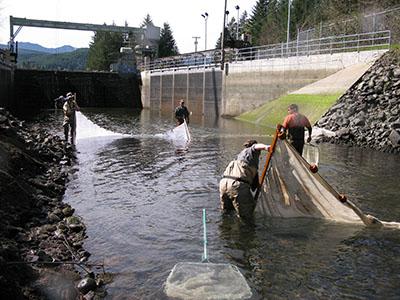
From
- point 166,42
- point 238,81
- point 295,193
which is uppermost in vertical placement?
point 166,42

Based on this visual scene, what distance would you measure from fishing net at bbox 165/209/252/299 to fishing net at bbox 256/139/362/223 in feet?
9.74

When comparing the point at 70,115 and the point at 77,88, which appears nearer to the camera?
the point at 70,115

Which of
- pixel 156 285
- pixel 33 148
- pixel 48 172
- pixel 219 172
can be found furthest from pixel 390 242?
pixel 33 148

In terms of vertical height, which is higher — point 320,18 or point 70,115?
point 320,18

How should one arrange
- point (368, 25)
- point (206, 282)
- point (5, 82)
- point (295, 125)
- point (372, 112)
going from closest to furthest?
point (206, 282) < point (295, 125) < point (372, 112) < point (368, 25) < point (5, 82)

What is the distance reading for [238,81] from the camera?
44.9 metres

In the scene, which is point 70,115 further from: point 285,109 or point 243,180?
point 285,109

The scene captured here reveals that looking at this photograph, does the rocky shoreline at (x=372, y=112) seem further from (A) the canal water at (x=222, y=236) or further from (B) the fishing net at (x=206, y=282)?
(B) the fishing net at (x=206, y=282)

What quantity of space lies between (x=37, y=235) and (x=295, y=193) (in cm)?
507

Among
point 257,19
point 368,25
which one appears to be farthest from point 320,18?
point 368,25

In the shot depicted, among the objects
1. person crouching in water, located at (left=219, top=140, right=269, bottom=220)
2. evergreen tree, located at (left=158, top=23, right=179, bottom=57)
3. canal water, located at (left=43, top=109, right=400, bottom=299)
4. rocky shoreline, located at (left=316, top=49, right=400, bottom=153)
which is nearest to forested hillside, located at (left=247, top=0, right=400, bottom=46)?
rocky shoreline, located at (left=316, top=49, right=400, bottom=153)

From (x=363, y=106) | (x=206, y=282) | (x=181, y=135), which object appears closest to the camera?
(x=206, y=282)

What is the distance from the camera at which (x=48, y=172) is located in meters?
14.5

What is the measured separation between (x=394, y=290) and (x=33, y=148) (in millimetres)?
13058
